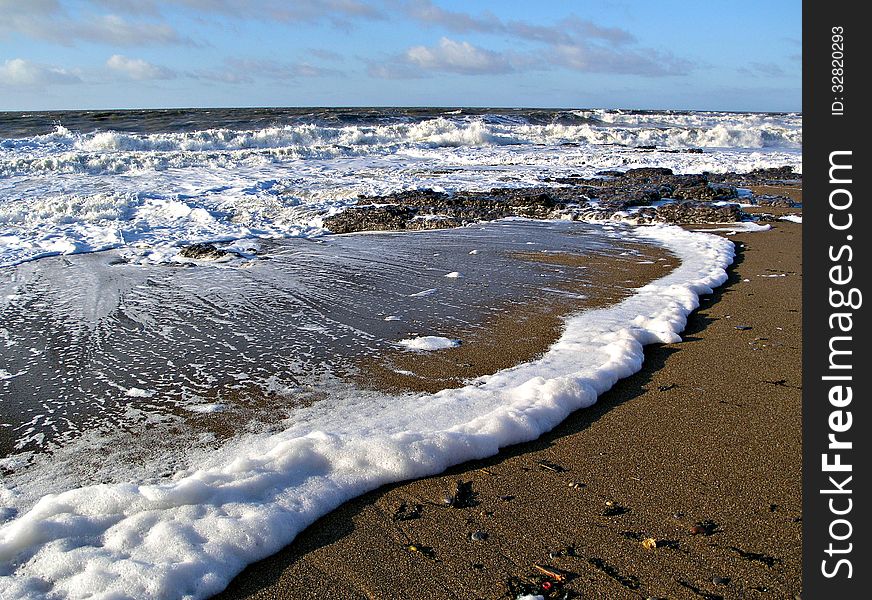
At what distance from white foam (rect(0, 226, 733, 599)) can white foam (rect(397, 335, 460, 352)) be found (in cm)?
59

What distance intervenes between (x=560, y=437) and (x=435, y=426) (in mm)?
582

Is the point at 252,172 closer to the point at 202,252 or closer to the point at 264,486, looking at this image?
the point at 202,252

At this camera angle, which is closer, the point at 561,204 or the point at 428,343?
the point at 428,343

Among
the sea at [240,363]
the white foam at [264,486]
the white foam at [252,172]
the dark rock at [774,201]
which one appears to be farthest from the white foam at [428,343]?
the dark rock at [774,201]

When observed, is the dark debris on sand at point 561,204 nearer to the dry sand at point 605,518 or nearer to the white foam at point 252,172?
the white foam at point 252,172

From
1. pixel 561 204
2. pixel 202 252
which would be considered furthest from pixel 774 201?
pixel 202 252

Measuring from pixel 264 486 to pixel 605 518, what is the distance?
1.27 meters

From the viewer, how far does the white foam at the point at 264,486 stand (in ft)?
6.98

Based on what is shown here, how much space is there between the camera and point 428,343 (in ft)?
14.8
